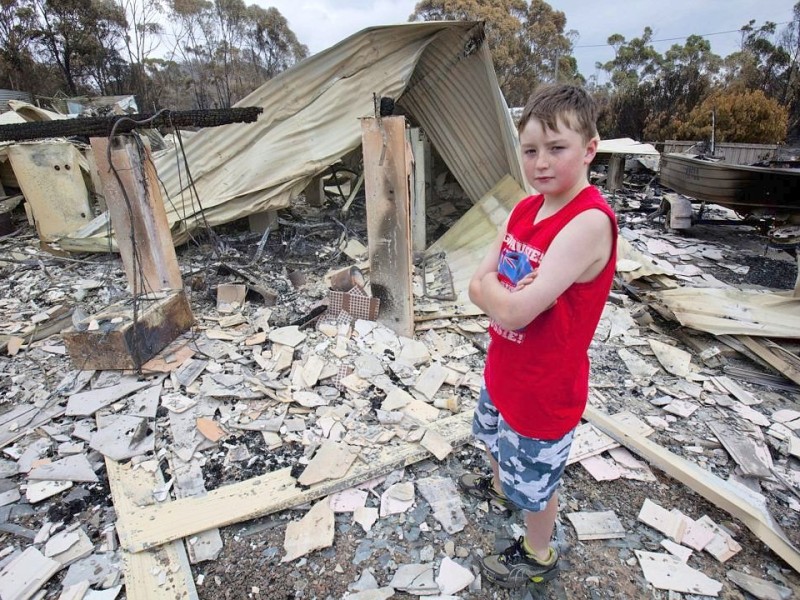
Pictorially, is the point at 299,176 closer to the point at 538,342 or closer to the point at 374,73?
the point at 374,73

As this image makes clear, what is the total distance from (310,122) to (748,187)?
24.3 feet

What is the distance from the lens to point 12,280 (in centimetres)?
543

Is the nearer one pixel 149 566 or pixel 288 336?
pixel 149 566

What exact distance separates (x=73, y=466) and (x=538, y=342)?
9.47 feet

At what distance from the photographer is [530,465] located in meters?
1.58

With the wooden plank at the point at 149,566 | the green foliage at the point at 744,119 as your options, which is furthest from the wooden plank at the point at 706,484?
the green foliage at the point at 744,119

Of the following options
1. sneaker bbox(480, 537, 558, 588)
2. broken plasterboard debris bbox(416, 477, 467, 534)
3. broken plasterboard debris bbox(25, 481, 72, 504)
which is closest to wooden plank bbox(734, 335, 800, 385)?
sneaker bbox(480, 537, 558, 588)

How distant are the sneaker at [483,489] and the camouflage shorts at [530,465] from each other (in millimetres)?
714

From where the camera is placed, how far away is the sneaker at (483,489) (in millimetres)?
2305

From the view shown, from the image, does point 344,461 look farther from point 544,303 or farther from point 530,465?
point 544,303

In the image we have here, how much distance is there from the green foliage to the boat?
9.55 meters

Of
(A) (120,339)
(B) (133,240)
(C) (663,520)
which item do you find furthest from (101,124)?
(C) (663,520)

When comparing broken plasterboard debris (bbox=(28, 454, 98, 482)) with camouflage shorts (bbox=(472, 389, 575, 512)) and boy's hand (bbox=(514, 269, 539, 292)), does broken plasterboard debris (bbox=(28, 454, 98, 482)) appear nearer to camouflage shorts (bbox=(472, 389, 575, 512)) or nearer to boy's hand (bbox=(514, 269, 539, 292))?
camouflage shorts (bbox=(472, 389, 575, 512))

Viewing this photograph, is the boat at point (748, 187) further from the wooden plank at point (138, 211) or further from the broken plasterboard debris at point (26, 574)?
the broken plasterboard debris at point (26, 574)
